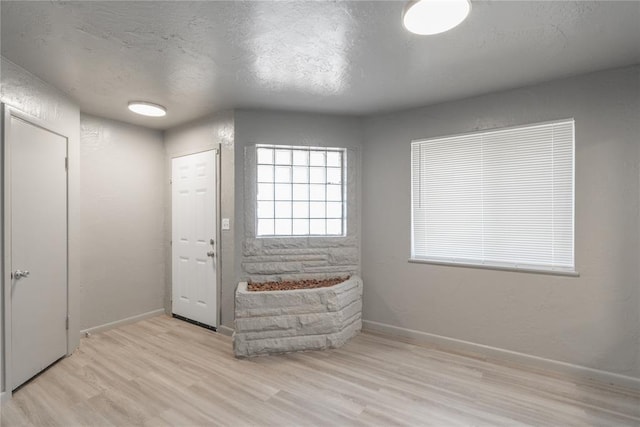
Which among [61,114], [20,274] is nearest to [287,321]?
[20,274]

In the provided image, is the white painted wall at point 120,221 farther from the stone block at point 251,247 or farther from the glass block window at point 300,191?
the glass block window at point 300,191

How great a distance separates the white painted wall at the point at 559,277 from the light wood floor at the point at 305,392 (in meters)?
0.30

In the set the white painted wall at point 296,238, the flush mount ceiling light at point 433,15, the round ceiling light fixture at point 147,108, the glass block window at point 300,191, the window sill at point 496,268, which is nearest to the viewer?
the flush mount ceiling light at point 433,15

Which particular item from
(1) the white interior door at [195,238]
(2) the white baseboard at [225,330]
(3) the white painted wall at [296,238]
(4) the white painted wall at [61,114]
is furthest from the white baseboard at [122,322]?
(3) the white painted wall at [296,238]

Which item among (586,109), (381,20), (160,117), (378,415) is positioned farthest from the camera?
(160,117)

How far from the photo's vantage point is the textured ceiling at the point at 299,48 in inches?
67.2

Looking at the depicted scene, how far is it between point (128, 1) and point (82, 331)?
3309 millimetres

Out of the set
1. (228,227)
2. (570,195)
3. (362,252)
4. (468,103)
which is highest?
(468,103)

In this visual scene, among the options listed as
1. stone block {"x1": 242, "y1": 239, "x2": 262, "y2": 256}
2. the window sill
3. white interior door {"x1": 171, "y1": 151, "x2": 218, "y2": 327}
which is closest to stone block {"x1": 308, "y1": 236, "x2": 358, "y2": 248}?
stone block {"x1": 242, "y1": 239, "x2": 262, "y2": 256}

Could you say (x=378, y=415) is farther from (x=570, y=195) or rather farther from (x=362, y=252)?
(x=570, y=195)

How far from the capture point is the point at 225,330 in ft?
11.3

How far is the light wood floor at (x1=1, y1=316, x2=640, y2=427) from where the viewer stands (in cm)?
201

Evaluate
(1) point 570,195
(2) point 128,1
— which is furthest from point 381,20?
(1) point 570,195

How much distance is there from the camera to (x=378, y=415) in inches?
79.8
